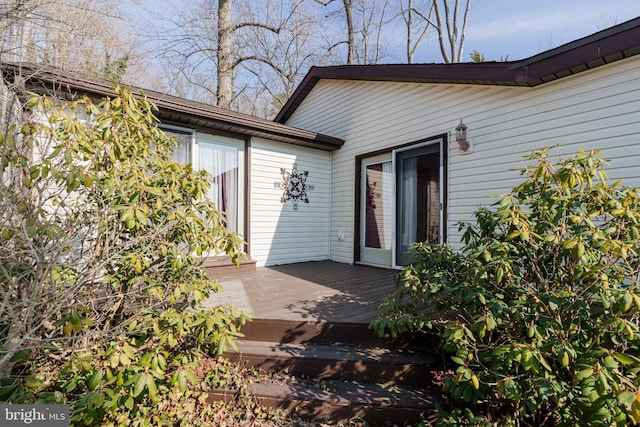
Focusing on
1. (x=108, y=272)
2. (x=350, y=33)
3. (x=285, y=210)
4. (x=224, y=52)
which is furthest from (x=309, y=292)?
(x=350, y=33)

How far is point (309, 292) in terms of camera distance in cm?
389

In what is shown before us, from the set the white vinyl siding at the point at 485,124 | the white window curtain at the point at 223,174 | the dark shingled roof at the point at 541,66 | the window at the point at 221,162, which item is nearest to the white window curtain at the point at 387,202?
the white vinyl siding at the point at 485,124

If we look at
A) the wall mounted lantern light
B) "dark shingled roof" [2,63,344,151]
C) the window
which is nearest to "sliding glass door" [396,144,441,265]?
the wall mounted lantern light

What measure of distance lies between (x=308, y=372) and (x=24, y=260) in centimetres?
214

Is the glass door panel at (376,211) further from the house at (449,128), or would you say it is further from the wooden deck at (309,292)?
the wooden deck at (309,292)

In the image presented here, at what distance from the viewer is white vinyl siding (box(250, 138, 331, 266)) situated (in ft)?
18.5

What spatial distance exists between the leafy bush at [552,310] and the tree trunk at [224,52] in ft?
32.3

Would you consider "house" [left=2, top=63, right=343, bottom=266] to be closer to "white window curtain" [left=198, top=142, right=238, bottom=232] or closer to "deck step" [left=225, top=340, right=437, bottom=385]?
"white window curtain" [left=198, top=142, right=238, bottom=232]

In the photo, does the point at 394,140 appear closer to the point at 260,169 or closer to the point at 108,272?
the point at 260,169

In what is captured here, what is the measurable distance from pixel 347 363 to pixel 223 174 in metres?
3.83

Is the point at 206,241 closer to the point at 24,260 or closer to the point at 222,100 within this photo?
the point at 24,260

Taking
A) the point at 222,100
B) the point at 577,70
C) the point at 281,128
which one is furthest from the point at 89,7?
the point at 577,70

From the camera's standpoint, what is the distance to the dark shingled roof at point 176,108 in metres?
3.36

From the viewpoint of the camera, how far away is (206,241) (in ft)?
7.40
